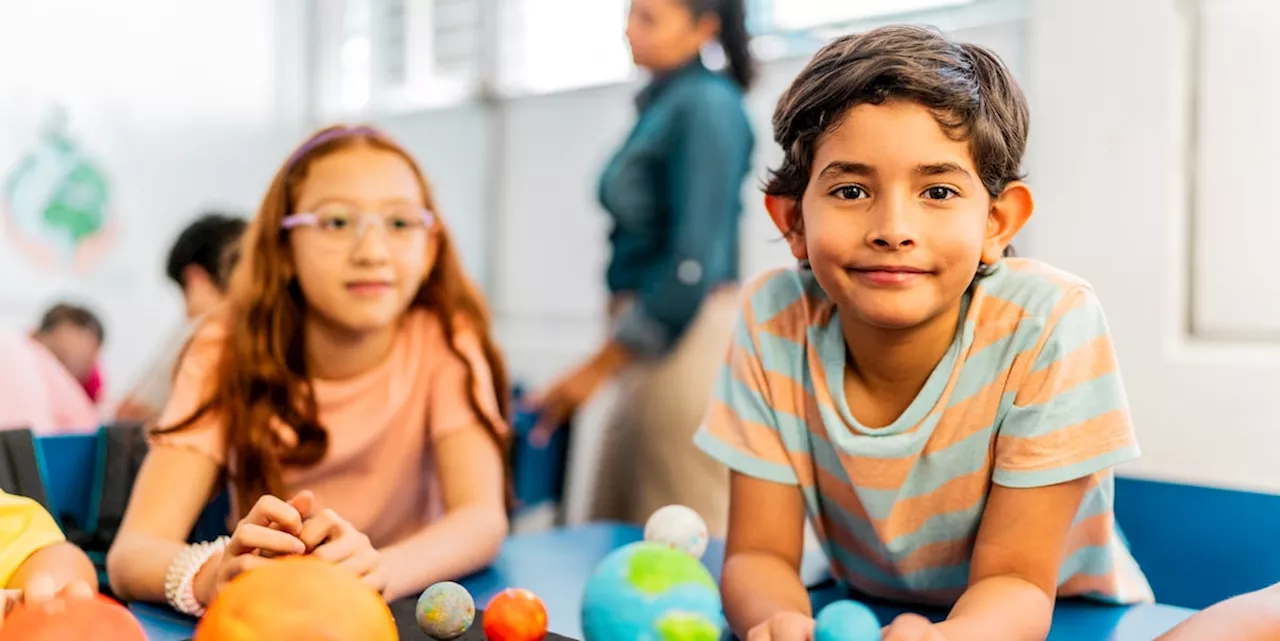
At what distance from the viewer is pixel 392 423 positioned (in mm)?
1029

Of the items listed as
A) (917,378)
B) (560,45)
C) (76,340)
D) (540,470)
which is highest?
(560,45)

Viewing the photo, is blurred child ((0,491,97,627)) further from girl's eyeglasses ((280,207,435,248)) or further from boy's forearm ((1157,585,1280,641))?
boy's forearm ((1157,585,1280,641))

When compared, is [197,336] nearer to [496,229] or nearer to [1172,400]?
[1172,400]

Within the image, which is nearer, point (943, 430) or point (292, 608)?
point (292, 608)

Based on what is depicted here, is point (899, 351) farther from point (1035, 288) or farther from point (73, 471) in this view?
point (73, 471)

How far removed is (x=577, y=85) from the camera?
100 inches

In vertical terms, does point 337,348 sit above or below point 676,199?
below

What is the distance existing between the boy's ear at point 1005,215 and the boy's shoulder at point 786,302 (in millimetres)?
126

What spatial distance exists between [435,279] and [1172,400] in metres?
1.02

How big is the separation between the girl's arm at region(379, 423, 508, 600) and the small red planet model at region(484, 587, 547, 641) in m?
0.15

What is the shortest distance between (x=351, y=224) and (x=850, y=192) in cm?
47

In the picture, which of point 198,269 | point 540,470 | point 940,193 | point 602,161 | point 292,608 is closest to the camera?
point 292,608

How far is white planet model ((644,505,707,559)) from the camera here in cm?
75

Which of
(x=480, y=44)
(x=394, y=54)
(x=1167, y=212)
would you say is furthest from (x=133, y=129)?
(x=1167, y=212)
